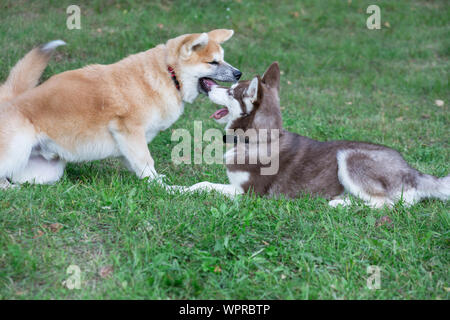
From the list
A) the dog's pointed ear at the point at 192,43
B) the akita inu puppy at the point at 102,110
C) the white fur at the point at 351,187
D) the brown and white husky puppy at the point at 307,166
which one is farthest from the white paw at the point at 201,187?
the dog's pointed ear at the point at 192,43

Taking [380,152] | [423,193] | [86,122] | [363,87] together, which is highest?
[86,122]

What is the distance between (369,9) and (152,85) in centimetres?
966

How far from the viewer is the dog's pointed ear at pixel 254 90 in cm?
440

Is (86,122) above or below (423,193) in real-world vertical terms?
above

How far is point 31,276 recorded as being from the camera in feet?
9.64

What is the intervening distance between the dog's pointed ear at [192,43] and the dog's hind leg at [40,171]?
1807 mm

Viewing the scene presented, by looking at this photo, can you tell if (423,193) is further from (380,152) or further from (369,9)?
(369,9)

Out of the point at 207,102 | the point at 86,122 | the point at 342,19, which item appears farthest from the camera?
the point at 342,19

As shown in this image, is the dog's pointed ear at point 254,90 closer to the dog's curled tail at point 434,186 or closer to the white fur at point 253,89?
the white fur at point 253,89

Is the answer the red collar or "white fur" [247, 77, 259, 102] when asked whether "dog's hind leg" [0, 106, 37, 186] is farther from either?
"white fur" [247, 77, 259, 102]

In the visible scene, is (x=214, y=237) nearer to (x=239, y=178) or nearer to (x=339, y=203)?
(x=239, y=178)

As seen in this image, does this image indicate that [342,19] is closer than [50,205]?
No
